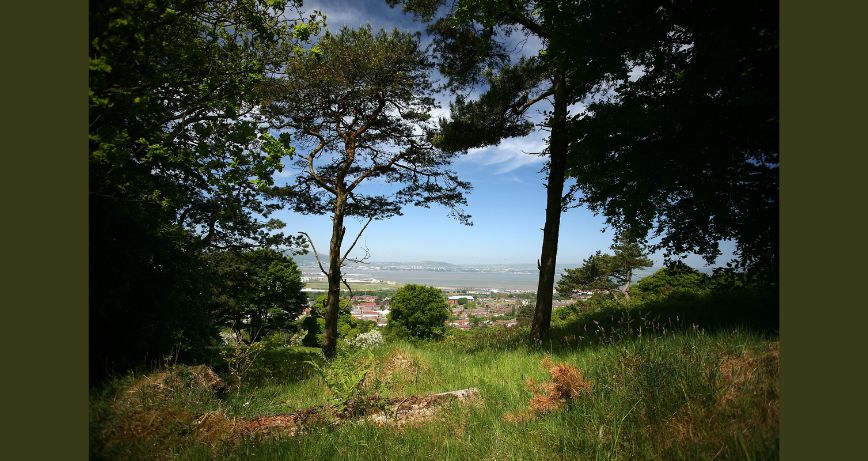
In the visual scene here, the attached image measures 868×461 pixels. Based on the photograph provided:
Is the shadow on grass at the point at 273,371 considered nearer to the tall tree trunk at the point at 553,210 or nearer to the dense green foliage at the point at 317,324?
the tall tree trunk at the point at 553,210

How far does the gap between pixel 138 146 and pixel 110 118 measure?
1.47 metres

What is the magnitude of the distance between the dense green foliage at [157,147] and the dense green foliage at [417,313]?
25636 millimetres

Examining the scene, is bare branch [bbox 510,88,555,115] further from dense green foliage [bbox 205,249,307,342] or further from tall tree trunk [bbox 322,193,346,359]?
dense green foliage [bbox 205,249,307,342]

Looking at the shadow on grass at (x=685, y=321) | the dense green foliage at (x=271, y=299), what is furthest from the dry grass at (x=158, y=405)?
the dense green foliage at (x=271, y=299)

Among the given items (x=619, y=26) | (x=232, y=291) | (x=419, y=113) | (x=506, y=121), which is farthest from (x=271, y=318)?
(x=619, y=26)

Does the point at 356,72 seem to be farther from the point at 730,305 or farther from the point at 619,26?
the point at 730,305

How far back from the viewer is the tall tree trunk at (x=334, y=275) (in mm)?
12430

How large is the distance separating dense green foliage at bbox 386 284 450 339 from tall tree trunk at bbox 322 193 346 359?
18.9 metres

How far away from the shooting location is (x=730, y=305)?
873 cm

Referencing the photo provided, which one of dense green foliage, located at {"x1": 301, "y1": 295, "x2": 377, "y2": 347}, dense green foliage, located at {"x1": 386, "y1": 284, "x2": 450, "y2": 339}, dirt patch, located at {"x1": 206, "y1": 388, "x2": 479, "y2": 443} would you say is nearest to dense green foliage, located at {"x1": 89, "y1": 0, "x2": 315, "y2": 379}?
dirt patch, located at {"x1": 206, "y1": 388, "x2": 479, "y2": 443}

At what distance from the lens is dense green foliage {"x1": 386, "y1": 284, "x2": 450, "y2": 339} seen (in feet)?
103

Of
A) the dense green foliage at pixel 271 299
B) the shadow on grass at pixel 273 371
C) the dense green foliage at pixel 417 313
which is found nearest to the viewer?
the shadow on grass at pixel 273 371

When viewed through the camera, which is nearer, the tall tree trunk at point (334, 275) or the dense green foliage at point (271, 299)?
the tall tree trunk at point (334, 275)

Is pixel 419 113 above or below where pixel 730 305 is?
above
